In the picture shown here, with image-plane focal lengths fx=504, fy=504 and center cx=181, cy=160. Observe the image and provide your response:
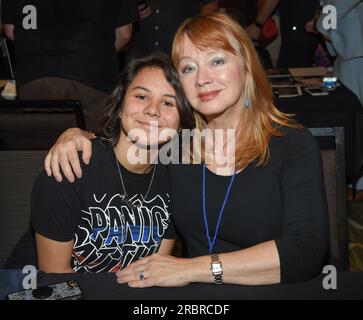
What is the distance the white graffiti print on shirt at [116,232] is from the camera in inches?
65.8

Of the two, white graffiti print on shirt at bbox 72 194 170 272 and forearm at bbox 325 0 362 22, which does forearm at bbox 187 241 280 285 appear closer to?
white graffiti print on shirt at bbox 72 194 170 272

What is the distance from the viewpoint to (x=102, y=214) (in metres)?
1.67

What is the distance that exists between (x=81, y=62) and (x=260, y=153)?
153 centimetres

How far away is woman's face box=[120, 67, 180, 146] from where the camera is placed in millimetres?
1733

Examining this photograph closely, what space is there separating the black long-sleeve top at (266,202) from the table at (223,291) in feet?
0.42

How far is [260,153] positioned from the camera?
5.45ft

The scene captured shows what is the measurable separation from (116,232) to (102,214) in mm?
77

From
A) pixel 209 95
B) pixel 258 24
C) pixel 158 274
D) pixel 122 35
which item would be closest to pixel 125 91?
pixel 209 95

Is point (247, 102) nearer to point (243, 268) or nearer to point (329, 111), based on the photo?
point (243, 268)

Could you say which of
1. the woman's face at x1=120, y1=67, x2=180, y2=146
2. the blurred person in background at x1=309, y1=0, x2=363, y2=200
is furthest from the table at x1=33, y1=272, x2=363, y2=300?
the blurred person in background at x1=309, y1=0, x2=363, y2=200

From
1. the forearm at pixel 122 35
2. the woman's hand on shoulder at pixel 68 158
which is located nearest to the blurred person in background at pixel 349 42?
the forearm at pixel 122 35
